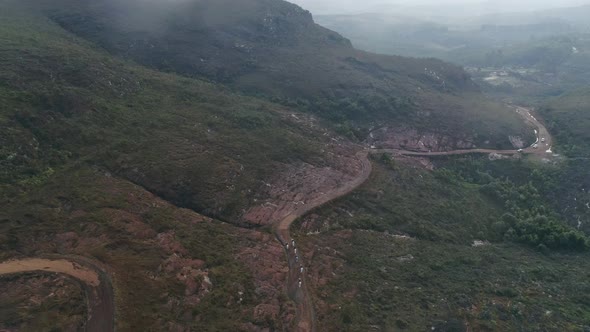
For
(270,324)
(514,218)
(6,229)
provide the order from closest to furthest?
(270,324), (6,229), (514,218)

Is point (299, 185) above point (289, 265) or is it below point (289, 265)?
above

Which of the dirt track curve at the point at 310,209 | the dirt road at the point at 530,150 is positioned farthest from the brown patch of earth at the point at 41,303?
the dirt road at the point at 530,150

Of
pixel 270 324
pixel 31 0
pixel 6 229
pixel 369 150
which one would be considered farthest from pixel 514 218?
pixel 31 0

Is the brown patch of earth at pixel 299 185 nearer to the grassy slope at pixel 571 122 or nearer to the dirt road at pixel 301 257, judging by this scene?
the dirt road at pixel 301 257

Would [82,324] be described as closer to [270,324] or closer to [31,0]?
[270,324]

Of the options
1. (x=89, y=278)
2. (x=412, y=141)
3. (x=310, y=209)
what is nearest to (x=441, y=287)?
(x=310, y=209)

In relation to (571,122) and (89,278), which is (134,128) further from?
(571,122)
